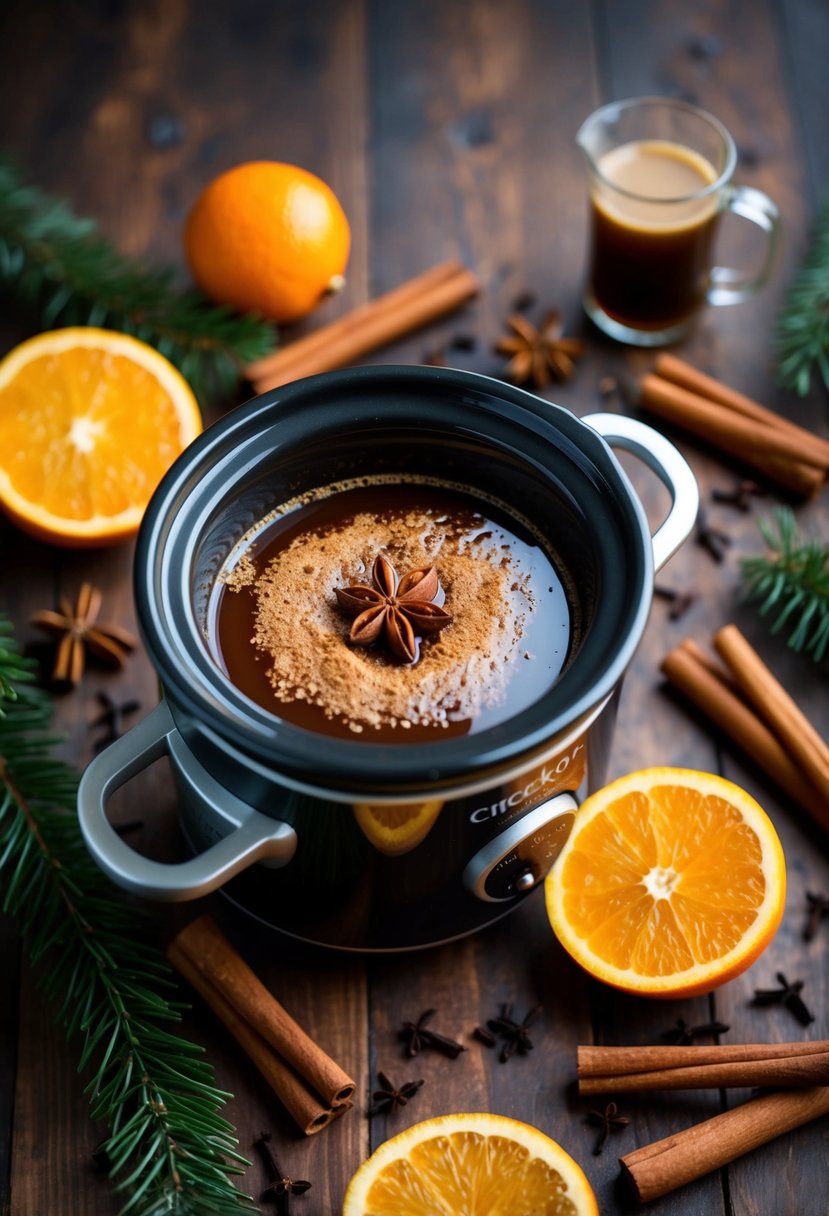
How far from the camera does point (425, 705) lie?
1391 mm

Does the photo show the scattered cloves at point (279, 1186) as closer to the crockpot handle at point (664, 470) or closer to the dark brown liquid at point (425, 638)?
the dark brown liquid at point (425, 638)

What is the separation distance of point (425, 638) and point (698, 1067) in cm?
59

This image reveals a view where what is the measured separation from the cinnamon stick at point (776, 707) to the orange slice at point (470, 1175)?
1.98 ft

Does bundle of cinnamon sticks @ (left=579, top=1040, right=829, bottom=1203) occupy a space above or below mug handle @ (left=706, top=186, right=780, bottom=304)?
below

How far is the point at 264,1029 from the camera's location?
1503 millimetres

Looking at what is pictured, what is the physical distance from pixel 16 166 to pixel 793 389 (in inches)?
56.4

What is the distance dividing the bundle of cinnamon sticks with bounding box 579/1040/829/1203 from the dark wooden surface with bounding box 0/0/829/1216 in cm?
5

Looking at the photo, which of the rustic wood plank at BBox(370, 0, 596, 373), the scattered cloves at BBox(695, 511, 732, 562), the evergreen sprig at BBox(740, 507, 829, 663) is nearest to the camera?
the evergreen sprig at BBox(740, 507, 829, 663)

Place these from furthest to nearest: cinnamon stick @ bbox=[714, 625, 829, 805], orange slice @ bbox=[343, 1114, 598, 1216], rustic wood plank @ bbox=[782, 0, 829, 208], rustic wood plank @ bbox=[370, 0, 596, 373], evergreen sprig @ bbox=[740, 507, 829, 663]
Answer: rustic wood plank @ bbox=[782, 0, 829, 208]
rustic wood plank @ bbox=[370, 0, 596, 373]
evergreen sprig @ bbox=[740, 507, 829, 663]
cinnamon stick @ bbox=[714, 625, 829, 805]
orange slice @ bbox=[343, 1114, 598, 1216]

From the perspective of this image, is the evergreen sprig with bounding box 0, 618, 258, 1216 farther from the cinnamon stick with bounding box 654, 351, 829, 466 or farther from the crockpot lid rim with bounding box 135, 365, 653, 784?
the cinnamon stick with bounding box 654, 351, 829, 466

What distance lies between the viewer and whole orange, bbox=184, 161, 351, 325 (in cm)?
204

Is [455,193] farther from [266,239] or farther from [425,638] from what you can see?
[425,638]

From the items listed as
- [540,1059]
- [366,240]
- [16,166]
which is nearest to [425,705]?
[540,1059]

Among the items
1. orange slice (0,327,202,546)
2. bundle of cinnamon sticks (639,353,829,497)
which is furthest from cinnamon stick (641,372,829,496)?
orange slice (0,327,202,546)
